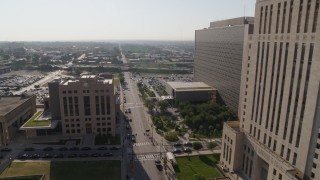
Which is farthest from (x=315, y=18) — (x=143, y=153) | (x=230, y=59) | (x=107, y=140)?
(x=230, y=59)

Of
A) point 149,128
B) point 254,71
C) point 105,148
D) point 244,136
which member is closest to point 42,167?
point 105,148

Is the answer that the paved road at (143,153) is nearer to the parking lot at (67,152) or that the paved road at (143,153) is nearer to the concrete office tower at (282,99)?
the parking lot at (67,152)

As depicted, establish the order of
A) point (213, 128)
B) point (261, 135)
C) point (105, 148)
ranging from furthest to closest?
point (213, 128) < point (105, 148) < point (261, 135)

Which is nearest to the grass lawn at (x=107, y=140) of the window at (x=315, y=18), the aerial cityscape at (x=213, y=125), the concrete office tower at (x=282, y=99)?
the aerial cityscape at (x=213, y=125)

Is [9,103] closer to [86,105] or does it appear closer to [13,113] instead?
[13,113]

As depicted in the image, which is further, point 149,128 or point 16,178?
point 149,128

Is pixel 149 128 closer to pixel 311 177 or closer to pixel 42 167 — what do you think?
pixel 42 167
